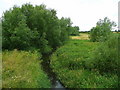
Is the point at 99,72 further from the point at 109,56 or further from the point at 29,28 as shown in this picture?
the point at 29,28

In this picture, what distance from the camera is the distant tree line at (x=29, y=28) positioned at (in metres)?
25.5

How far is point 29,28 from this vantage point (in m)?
28.5

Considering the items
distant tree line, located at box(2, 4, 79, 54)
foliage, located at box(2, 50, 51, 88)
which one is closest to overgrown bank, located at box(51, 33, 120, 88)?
foliage, located at box(2, 50, 51, 88)

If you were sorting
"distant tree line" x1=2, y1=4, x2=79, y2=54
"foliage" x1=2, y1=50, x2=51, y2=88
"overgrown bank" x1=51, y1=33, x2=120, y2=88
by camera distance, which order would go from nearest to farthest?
"foliage" x1=2, y1=50, x2=51, y2=88
"overgrown bank" x1=51, y1=33, x2=120, y2=88
"distant tree line" x1=2, y1=4, x2=79, y2=54

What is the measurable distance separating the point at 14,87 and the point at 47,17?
22.8 metres

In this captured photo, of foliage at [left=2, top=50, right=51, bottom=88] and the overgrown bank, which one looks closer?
foliage at [left=2, top=50, right=51, bottom=88]

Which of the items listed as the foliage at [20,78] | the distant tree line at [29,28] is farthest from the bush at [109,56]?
the distant tree line at [29,28]

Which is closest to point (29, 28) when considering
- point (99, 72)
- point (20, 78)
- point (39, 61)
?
point (39, 61)

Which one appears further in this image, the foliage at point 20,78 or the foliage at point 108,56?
the foliage at point 108,56

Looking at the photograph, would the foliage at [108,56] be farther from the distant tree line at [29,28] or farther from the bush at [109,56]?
the distant tree line at [29,28]

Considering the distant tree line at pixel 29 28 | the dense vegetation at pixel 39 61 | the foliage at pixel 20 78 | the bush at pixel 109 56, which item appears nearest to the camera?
the foliage at pixel 20 78

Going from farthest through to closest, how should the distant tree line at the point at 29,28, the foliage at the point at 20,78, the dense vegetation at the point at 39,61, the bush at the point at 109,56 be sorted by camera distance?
the distant tree line at the point at 29,28 < the bush at the point at 109,56 < the dense vegetation at the point at 39,61 < the foliage at the point at 20,78

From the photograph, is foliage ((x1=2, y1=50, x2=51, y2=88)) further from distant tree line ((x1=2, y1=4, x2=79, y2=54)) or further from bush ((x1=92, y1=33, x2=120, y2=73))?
distant tree line ((x1=2, y1=4, x2=79, y2=54))

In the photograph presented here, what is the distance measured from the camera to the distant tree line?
25.5 m
